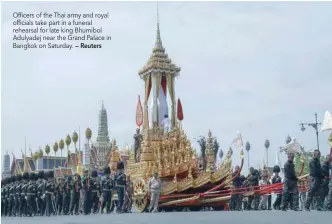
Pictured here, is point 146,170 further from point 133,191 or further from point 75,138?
point 75,138

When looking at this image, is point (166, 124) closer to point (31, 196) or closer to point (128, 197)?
point (128, 197)

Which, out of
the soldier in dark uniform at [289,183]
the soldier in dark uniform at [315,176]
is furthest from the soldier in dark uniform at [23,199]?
the soldier in dark uniform at [315,176]

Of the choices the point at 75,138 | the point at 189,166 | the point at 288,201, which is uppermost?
the point at 75,138

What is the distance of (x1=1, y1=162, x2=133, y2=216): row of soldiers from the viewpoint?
51.8 feet

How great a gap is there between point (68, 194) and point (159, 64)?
23.2 feet

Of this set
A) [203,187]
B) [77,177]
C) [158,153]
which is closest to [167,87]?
[158,153]

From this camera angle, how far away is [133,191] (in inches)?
720

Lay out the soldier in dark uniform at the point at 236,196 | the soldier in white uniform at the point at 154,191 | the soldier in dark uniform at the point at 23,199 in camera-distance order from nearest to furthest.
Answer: the soldier in white uniform at the point at 154,191 → the soldier in dark uniform at the point at 236,196 → the soldier in dark uniform at the point at 23,199

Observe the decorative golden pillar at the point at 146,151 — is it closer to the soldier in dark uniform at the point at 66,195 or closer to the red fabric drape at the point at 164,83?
the soldier in dark uniform at the point at 66,195

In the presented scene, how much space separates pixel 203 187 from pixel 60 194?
5.22m

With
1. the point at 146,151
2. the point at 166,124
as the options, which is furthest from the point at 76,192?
the point at 166,124

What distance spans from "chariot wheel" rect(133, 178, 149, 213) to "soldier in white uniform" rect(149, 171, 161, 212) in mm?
693

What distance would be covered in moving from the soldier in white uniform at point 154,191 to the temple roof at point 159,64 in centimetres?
600

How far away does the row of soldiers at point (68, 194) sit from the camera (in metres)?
15.8
